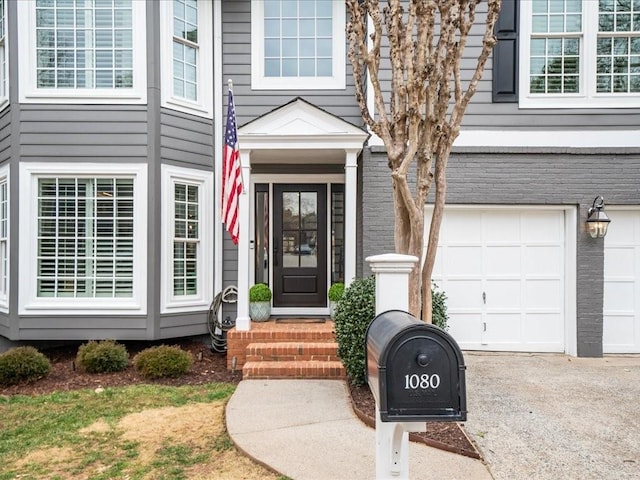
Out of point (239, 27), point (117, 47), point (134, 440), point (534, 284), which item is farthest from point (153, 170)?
point (534, 284)

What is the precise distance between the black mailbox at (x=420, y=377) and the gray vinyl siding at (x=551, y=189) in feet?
13.2

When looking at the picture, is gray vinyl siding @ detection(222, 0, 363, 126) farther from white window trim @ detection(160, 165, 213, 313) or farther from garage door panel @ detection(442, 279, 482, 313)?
garage door panel @ detection(442, 279, 482, 313)

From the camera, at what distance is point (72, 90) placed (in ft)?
19.8

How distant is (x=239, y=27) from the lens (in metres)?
6.72

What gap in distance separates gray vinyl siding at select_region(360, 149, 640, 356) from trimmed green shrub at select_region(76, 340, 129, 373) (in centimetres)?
346

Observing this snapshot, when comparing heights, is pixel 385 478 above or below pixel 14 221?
below

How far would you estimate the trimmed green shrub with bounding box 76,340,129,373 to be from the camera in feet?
17.7

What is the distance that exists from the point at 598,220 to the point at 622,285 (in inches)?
42.9

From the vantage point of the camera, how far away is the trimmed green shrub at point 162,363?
5.25 m

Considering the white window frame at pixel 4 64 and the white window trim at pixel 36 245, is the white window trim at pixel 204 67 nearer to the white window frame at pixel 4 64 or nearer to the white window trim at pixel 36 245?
the white window trim at pixel 36 245

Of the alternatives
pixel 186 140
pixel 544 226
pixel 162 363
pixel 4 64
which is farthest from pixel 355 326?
pixel 4 64

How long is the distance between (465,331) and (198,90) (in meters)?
5.33

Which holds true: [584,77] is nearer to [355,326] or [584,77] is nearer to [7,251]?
[355,326]

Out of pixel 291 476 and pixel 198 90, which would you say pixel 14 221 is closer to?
pixel 198 90
